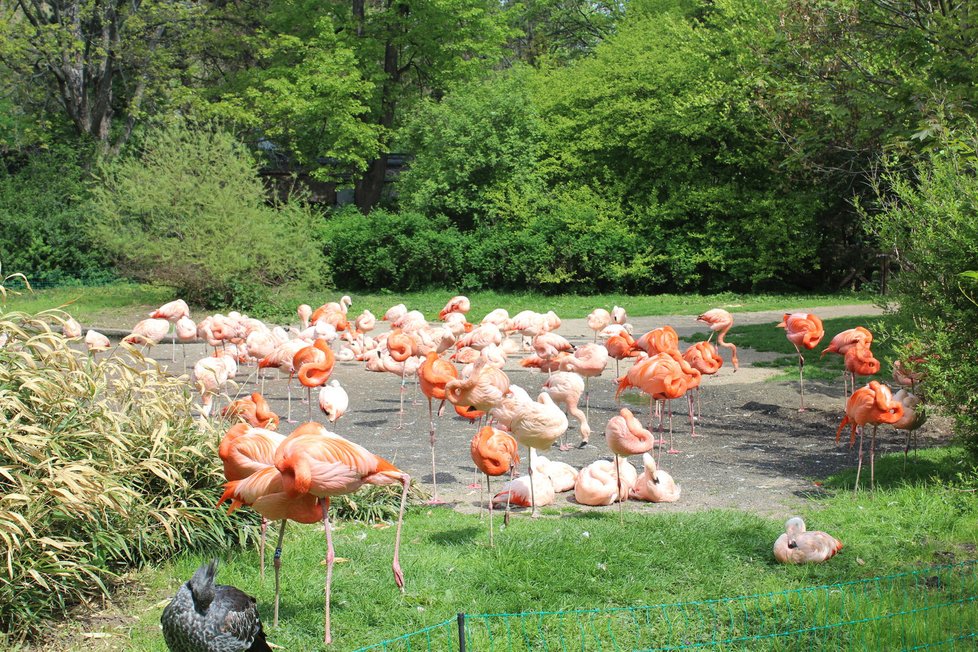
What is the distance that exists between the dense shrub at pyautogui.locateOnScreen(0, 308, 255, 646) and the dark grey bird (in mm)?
858

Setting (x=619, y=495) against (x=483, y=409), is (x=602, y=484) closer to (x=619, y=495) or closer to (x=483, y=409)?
(x=619, y=495)

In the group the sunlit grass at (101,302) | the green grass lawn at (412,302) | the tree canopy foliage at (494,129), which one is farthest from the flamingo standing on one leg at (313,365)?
the tree canopy foliage at (494,129)

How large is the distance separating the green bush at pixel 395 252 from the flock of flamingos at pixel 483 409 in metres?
9.17

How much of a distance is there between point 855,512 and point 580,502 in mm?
1717

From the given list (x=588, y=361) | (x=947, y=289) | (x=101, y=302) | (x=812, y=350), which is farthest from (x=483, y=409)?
(x=101, y=302)

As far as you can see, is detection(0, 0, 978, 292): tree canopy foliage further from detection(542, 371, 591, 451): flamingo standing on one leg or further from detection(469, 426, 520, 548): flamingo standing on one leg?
detection(469, 426, 520, 548): flamingo standing on one leg

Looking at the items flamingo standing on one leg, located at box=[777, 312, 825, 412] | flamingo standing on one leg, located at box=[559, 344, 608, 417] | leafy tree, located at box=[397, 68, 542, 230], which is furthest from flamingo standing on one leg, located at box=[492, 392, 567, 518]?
leafy tree, located at box=[397, 68, 542, 230]

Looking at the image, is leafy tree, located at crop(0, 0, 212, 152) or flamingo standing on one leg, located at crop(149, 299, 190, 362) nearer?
flamingo standing on one leg, located at crop(149, 299, 190, 362)

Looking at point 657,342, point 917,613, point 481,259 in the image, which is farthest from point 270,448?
point 481,259

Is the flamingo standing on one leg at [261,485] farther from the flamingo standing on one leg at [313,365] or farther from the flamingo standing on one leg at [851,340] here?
the flamingo standing on one leg at [851,340]

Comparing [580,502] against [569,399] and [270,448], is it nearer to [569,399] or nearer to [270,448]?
[569,399]

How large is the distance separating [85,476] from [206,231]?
1339 centimetres

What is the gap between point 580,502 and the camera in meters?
6.35

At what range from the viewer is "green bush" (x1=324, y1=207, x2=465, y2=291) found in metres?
21.2
